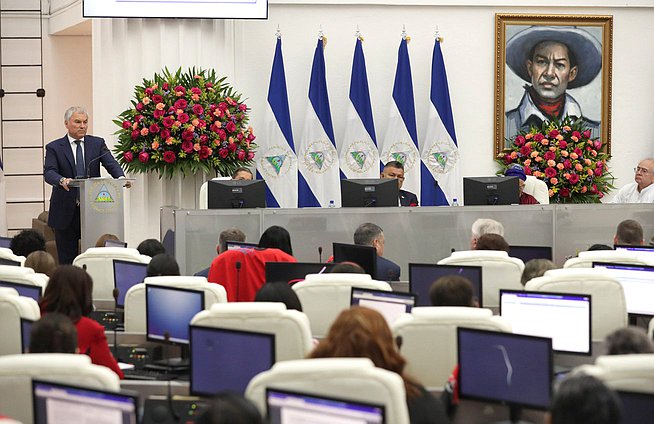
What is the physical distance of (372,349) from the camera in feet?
13.2

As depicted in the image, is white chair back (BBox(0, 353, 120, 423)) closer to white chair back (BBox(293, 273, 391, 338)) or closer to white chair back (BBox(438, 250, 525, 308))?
white chair back (BBox(293, 273, 391, 338))

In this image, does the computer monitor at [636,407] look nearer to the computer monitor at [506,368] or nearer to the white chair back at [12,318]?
the computer monitor at [506,368]

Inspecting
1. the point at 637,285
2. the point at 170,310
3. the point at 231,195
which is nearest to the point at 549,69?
the point at 231,195

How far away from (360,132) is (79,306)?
7.97 metres

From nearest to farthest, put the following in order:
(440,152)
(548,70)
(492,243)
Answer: (492,243) → (440,152) → (548,70)

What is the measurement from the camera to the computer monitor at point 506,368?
4445 mm

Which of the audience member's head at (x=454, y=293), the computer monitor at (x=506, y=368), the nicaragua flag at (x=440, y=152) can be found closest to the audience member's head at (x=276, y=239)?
the audience member's head at (x=454, y=293)

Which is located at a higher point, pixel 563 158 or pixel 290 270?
pixel 563 158

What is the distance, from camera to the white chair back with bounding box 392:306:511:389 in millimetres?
4855

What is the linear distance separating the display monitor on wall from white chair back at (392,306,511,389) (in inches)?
311

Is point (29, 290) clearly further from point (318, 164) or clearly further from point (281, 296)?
point (318, 164)

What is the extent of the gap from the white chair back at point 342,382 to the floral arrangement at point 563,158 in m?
9.69

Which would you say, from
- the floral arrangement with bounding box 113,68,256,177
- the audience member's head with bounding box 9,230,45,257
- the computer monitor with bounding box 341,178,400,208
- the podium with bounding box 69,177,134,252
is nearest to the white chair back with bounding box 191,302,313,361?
the audience member's head with bounding box 9,230,45,257

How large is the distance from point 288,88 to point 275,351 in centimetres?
906
